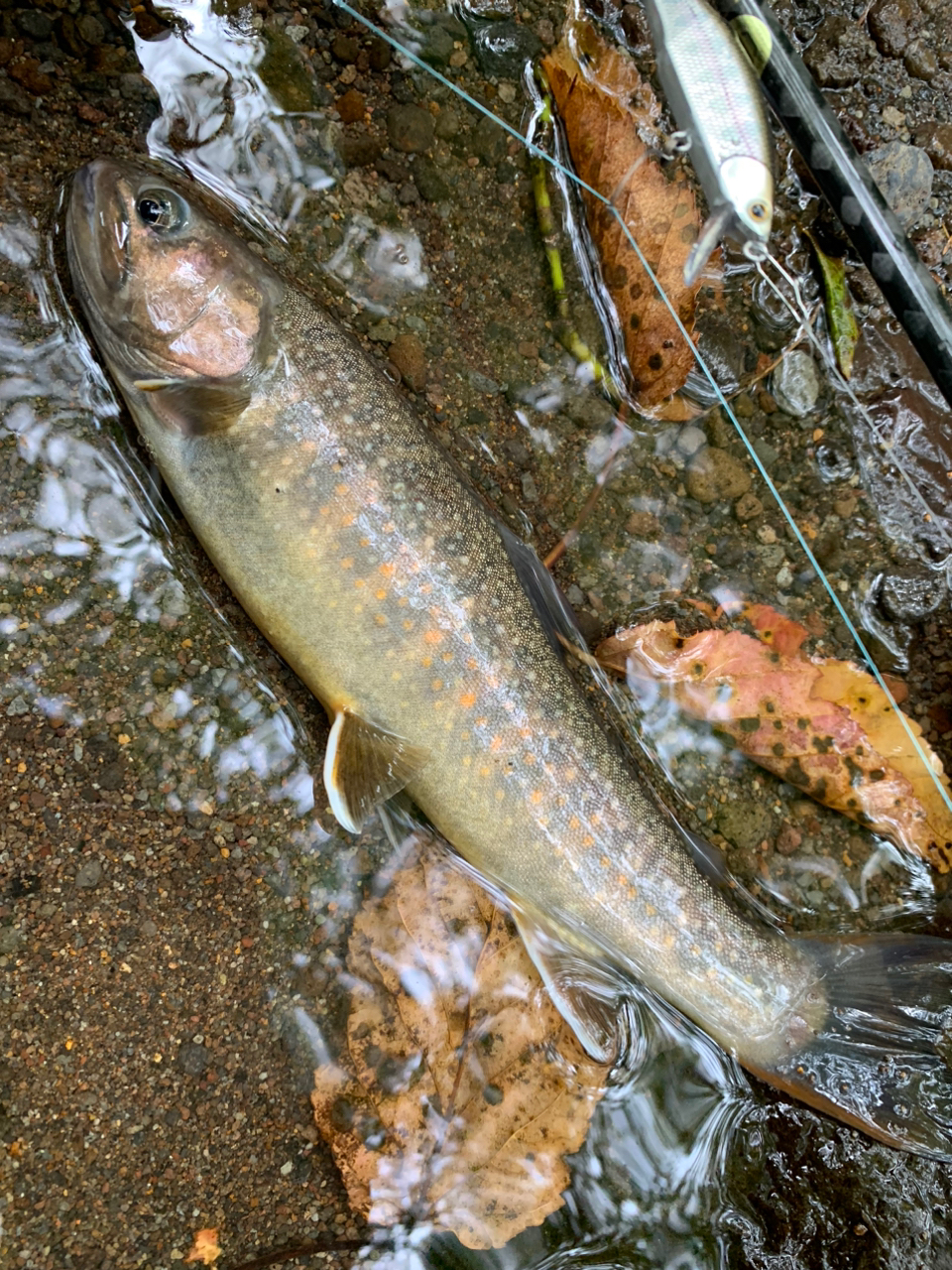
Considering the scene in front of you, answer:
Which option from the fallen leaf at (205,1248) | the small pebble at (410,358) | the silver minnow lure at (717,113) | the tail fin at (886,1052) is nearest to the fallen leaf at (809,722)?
the tail fin at (886,1052)

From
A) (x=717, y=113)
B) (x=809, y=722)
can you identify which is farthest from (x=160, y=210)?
(x=809, y=722)

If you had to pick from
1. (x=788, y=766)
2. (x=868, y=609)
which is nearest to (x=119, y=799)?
(x=788, y=766)

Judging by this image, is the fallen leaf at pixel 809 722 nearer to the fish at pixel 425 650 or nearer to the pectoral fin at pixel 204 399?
the fish at pixel 425 650

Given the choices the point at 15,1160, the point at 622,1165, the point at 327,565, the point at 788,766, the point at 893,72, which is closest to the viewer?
the point at 15,1160

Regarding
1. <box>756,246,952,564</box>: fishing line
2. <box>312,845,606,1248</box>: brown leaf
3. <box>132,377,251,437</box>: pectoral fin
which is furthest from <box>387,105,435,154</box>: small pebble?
<box>312,845,606,1248</box>: brown leaf

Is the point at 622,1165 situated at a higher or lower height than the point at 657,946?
lower

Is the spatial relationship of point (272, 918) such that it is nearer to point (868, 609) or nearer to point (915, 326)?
point (868, 609)
